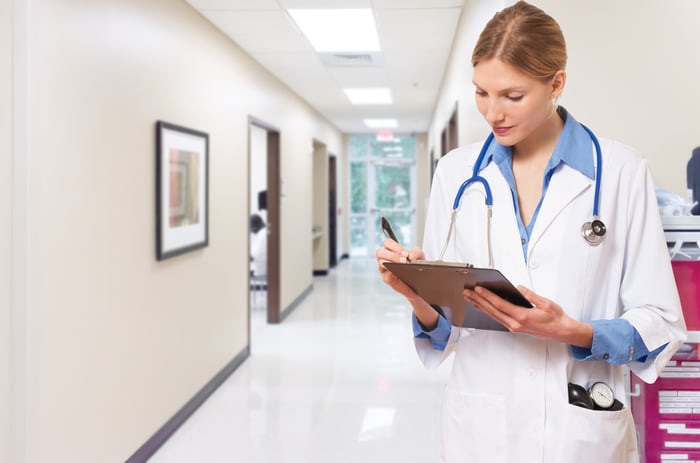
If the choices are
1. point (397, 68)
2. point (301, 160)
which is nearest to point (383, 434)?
point (397, 68)

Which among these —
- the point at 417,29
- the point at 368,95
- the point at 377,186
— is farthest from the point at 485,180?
the point at 377,186

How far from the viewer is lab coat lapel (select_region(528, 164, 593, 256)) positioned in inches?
43.3

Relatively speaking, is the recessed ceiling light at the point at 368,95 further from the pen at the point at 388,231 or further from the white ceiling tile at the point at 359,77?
the pen at the point at 388,231

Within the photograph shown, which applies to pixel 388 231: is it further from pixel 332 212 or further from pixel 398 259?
pixel 332 212

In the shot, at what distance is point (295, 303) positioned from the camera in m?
7.00

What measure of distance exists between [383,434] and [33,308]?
1869 millimetres

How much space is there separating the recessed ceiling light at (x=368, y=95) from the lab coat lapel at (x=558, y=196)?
18.9 ft

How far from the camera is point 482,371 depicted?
3.75ft

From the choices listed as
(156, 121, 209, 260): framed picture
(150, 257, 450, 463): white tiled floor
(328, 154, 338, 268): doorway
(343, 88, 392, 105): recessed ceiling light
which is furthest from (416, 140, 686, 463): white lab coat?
(328, 154, 338, 268): doorway

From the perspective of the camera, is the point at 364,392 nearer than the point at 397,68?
Yes

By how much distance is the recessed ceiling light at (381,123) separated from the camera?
32.0 feet

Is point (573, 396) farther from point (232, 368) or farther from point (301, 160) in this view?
point (301, 160)

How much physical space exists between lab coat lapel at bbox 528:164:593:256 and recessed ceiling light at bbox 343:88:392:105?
18.9 feet

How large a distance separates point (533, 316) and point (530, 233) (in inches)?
7.8
